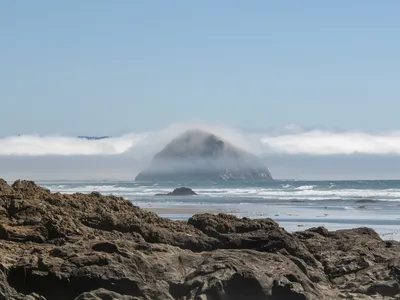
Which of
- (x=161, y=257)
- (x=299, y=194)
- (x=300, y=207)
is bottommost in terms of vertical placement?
(x=161, y=257)

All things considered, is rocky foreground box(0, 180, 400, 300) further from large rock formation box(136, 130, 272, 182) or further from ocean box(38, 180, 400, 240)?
large rock formation box(136, 130, 272, 182)

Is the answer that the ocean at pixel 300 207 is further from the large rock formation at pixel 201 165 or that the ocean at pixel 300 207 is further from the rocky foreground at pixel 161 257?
the large rock formation at pixel 201 165

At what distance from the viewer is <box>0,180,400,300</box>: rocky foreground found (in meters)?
11.6

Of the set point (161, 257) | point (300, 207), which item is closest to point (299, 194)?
point (300, 207)

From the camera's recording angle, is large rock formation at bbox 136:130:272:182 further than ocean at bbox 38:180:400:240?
Yes

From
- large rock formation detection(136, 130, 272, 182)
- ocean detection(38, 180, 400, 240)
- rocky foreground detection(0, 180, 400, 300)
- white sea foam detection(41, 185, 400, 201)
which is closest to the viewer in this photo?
rocky foreground detection(0, 180, 400, 300)

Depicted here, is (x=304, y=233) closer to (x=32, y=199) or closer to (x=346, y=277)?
(x=346, y=277)

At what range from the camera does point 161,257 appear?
41.5 feet

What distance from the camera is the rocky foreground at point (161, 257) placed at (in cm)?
1160

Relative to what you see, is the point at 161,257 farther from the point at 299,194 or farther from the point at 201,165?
the point at 201,165

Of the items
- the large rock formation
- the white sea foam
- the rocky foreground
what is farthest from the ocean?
the large rock formation

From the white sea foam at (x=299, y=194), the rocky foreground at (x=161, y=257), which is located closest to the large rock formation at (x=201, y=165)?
the white sea foam at (x=299, y=194)

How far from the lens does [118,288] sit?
38.0 feet

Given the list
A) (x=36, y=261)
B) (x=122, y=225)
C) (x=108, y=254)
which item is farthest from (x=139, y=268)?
(x=122, y=225)
